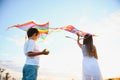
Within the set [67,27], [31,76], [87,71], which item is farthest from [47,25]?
[31,76]

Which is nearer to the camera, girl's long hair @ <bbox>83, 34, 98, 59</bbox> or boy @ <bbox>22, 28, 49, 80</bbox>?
boy @ <bbox>22, 28, 49, 80</bbox>

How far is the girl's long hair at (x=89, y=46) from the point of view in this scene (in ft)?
9.09

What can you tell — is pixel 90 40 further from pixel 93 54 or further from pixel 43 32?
pixel 43 32

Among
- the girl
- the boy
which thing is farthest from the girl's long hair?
the boy

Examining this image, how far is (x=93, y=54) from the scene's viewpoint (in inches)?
109

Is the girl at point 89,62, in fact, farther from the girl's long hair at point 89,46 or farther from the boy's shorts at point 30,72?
the boy's shorts at point 30,72

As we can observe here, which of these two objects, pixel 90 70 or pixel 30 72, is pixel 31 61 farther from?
pixel 90 70

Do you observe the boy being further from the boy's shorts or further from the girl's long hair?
the girl's long hair

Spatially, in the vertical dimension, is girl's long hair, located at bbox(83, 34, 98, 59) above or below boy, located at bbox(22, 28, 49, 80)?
above

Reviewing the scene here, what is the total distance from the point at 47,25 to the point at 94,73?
0.85m

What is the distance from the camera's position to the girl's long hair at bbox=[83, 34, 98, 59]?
2771mm

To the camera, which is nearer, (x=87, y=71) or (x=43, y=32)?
(x=87, y=71)

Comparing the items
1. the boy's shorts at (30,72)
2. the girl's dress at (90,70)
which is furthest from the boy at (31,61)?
the girl's dress at (90,70)

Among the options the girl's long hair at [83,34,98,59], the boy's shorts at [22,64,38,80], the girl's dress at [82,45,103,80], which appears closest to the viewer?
the boy's shorts at [22,64,38,80]
